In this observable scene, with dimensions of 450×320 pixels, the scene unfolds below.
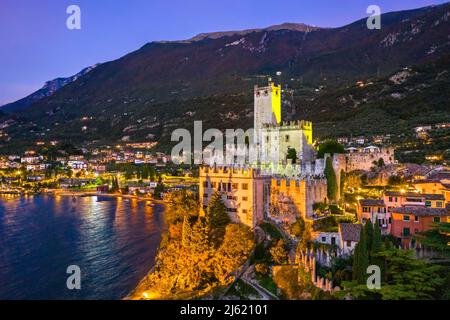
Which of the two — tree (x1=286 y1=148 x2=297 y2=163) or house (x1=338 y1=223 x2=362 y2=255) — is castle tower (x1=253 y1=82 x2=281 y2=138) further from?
house (x1=338 y1=223 x2=362 y2=255)

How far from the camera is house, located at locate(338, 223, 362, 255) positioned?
2380 cm

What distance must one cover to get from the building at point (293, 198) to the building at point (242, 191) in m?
0.63

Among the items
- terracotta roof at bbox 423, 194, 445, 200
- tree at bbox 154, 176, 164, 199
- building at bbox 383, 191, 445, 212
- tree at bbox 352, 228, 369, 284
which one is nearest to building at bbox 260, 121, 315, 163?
building at bbox 383, 191, 445, 212

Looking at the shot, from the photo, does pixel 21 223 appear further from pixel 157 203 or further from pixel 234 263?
pixel 234 263

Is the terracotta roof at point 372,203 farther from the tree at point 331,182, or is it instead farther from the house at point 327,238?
the tree at point 331,182

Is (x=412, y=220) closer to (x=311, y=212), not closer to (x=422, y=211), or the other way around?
(x=422, y=211)

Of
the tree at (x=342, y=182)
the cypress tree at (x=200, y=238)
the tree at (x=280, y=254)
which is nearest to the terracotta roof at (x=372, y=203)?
the tree at (x=280, y=254)

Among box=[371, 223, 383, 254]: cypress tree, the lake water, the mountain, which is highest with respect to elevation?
the mountain

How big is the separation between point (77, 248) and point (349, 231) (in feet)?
96.9

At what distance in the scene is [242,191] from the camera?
2936cm

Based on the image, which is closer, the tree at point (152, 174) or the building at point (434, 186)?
the building at point (434, 186)

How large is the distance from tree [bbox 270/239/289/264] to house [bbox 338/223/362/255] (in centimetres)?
342

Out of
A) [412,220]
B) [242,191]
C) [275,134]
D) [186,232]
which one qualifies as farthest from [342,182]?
[186,232]

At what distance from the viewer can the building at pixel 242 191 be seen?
2908 cm
